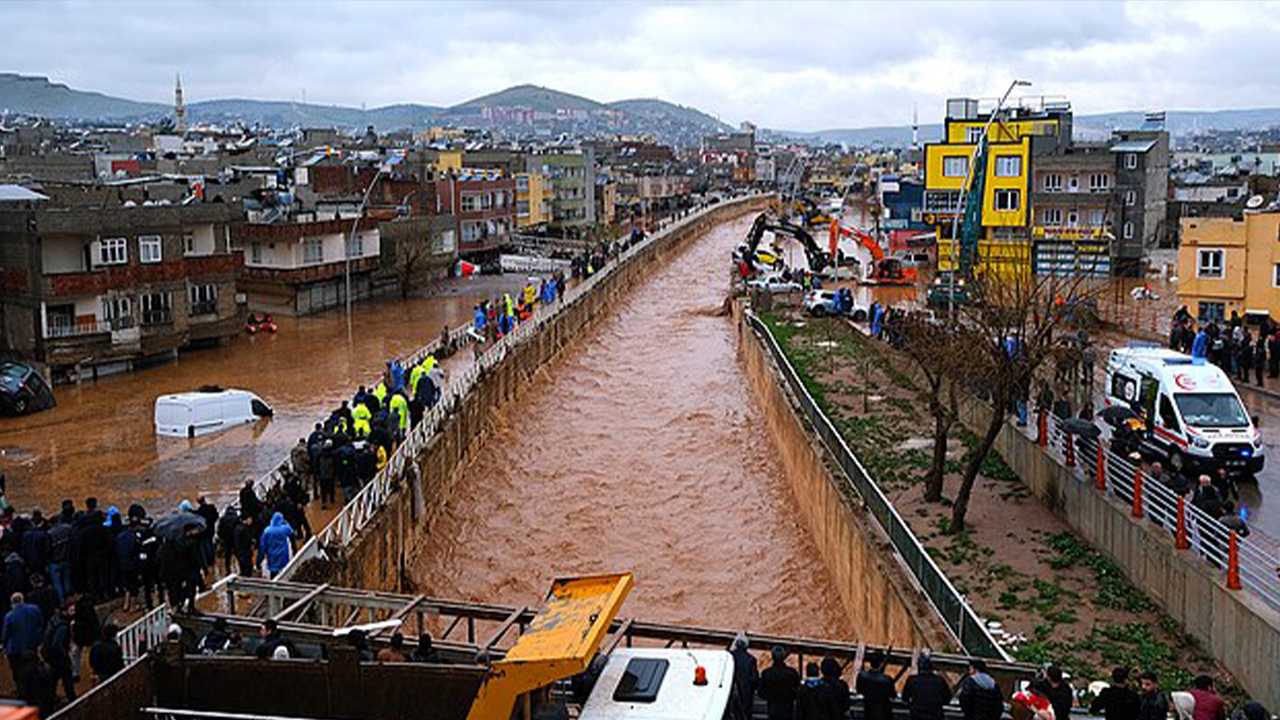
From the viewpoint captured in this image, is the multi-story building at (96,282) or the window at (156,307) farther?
the window at (156,307)

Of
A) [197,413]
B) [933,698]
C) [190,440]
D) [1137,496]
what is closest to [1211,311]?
[1137,496]

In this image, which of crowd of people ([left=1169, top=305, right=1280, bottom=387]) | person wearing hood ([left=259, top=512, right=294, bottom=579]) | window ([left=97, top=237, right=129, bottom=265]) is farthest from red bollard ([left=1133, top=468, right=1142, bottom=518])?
window ([left=97, top=237, right=129, bottom=265])

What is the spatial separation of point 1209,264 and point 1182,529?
2419cm

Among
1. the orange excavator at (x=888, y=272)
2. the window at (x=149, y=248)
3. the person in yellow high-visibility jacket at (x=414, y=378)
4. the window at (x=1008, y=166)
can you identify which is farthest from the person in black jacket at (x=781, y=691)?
the orange excavator at (x=888, y=272)

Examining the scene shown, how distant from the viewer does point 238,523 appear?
56.2ft

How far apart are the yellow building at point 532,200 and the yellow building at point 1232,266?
183ft

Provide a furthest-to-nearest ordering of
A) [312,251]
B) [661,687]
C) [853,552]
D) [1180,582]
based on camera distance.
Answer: [312,251] < [853,552] < [1180,582] < [661,687]

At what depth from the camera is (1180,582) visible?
16344mm

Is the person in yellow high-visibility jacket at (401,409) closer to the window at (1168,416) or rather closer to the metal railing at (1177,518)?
the metal railing at (1177,518)

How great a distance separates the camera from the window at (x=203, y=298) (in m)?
42.7

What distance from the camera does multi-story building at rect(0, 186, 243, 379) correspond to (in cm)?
3641

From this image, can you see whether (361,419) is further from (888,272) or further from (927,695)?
(888,272)

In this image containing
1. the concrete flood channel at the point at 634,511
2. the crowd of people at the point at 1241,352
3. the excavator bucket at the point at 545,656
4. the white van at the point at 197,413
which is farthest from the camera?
the white van at the point at 197,413

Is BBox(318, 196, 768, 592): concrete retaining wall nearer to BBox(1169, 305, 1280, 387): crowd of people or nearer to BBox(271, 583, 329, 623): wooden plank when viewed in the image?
BBox(271, 583, 329, 623): wooden plank
